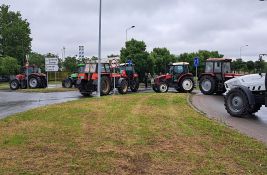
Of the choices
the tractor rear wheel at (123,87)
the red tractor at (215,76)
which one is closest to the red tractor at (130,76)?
the tractor rear wheel at (123,87)

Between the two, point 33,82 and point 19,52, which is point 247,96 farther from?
point 19,52

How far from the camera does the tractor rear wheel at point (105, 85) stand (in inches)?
1054

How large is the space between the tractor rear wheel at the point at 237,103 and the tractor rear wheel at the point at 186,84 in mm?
13853

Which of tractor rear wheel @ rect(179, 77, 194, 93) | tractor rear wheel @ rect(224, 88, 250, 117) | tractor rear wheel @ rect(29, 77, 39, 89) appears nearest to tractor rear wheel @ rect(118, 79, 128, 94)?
tractor rear wheel @ rect(179, 77, 194, 93)

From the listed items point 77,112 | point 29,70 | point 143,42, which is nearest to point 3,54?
point 143,42

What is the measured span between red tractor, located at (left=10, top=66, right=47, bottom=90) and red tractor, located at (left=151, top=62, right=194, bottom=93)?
11680 mm

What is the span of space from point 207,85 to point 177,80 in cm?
483

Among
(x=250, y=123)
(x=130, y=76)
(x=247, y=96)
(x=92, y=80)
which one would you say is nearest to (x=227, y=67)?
(x=92, y=80)

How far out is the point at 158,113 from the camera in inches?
541

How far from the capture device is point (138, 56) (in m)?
50.2

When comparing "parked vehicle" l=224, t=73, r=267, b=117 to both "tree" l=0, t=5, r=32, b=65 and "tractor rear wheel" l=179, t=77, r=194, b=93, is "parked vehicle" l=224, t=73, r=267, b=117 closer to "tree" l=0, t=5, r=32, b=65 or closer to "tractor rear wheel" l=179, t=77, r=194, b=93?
"tractor rear wheel" l=179, t=77, r=194, b=93

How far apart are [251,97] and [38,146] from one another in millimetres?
8563

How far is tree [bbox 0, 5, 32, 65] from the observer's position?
75.6 metres

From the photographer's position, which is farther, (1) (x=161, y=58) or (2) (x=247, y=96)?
(1) (x=161, y=58)
